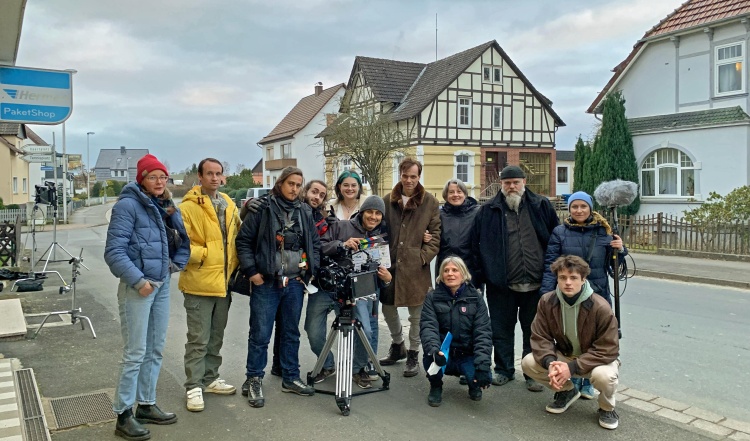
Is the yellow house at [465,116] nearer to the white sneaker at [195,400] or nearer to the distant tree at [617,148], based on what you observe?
the distant tree at [617,148]

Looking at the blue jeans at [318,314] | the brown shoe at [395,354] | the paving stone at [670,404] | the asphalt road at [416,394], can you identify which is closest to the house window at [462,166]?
the asphalt road at [416,394]

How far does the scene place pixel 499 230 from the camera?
218 inches

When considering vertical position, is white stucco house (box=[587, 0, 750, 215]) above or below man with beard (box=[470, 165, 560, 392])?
above

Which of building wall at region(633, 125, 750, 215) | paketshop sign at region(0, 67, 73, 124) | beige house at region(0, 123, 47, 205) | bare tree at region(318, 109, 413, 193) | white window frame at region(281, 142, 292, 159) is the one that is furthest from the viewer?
white window frame at region(281, 142, 292, 159)

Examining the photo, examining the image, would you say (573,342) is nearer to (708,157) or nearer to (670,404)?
(670,404)

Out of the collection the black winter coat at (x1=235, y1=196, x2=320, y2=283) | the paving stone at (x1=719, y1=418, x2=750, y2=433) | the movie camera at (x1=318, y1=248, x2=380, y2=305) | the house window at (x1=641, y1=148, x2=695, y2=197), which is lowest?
the paving stone at (x1=719, y1=418, x2=750, y2=433)

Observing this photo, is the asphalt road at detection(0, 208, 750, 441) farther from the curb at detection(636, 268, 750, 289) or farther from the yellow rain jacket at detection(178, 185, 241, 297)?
the curb at detection(636, 268, 750, 289)

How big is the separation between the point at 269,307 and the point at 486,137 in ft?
101

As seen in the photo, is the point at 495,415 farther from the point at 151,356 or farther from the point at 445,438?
the point at 151,356

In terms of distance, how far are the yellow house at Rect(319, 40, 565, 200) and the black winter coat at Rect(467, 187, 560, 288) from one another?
25633 millimetres

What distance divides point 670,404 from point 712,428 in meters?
0.53

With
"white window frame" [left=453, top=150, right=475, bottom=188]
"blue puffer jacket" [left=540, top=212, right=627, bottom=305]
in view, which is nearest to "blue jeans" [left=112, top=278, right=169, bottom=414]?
"blue puffer jacket" [left=540, top=212, right=627, bottom=305]

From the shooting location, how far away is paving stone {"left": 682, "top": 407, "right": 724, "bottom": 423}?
4.66 m

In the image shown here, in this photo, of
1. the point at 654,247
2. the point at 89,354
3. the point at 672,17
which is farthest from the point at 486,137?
the point at 89,354
